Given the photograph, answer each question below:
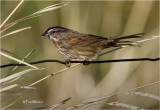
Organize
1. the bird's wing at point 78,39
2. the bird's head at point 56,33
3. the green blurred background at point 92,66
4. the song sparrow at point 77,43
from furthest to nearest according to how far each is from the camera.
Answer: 1. the green blurred background at point 92,66
2. the bird's head at point 56,33
3. the bird's wing at point 78,39
4. the song sparrow at point 77,43

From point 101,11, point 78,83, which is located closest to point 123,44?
point 78,83

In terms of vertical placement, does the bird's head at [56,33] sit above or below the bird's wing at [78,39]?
above

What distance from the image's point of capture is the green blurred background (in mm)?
4309

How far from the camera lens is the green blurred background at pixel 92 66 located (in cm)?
431

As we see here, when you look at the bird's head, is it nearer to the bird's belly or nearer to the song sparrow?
the song sparrow

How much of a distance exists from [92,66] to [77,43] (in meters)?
1.33

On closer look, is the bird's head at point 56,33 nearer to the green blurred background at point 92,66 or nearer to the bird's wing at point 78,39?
the bird's wing at point 78,39

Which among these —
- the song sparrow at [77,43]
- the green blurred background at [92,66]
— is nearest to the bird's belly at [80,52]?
the song sparrow at [77,43]

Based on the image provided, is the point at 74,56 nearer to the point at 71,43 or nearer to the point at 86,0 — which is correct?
the point at 71,43

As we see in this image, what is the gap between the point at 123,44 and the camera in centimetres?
288

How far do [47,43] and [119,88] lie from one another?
4.02 feet

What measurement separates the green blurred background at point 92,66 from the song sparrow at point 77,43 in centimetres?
68

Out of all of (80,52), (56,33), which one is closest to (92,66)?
(56,33)

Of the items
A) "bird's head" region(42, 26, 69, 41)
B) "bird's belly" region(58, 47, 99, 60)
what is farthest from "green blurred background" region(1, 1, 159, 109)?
"bird's belly" region(58, 47, 99, 60)
